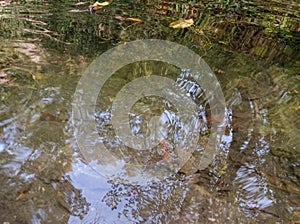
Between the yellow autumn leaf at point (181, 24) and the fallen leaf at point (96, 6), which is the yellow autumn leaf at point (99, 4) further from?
the yellow autumn leaf at point (181, 24)

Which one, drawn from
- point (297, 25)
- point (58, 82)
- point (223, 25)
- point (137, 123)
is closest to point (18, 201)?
point (137, 123)

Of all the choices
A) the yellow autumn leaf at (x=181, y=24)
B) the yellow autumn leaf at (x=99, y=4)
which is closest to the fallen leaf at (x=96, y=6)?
the yellow autumn leaf at (x=99, y=4)

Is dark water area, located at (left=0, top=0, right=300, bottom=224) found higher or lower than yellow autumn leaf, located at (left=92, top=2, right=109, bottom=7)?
lower

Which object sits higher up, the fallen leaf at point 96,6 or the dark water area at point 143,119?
the fallen leaf at point 96,6

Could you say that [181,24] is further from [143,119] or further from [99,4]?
[143,119]

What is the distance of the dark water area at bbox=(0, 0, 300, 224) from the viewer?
1.74m

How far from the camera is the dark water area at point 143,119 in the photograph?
174cm

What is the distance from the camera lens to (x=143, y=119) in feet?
7.67

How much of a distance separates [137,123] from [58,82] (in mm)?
741

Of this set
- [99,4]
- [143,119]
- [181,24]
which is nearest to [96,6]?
[99,4]

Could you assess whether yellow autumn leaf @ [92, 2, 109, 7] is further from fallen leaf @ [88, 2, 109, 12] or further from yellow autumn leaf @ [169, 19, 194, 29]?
yellow autumn leaf @ [169, 19, 194, 29]

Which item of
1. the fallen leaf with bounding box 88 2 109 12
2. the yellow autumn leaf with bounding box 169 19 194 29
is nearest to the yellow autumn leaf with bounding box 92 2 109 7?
the fallen leaf with bounding box 88 2 109 12

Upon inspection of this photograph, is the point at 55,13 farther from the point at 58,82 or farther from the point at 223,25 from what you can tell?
the point at 223,25

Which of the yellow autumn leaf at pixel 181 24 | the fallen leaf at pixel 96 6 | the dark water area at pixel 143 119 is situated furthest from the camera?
the fallen leaf at pixel 96 6
